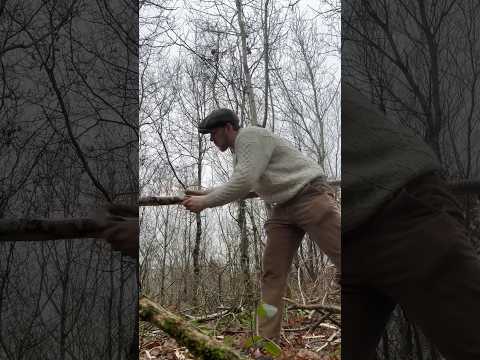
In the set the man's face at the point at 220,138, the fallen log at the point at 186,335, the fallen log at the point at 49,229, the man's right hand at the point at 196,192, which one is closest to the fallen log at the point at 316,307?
the fallen log at the point at 186,335

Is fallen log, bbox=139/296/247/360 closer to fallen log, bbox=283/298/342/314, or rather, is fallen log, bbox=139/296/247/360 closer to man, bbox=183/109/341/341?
man, bbox=183/109/341/341

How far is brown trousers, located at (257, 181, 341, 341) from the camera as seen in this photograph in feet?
7.25

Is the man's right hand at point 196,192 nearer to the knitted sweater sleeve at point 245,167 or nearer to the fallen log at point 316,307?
the knitted sweater sleeve at point 245,167

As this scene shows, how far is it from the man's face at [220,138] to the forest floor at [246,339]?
959mm

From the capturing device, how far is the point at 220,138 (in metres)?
2.31

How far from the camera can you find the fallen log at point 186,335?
7.55 feet

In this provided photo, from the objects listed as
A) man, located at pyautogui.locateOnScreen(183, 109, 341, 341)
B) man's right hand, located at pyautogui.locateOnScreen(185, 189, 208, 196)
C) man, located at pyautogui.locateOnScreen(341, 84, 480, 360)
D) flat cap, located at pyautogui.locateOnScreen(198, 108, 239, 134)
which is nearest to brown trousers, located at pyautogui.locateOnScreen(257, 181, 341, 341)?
man, located at pyautogui.locateOnScreen(183, 109, 341, 341)

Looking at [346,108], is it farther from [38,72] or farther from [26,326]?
[26,326]

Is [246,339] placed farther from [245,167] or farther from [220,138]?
[220,138]

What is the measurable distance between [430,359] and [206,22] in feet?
6.41

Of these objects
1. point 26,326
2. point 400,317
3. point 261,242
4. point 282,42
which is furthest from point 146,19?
point 400,317

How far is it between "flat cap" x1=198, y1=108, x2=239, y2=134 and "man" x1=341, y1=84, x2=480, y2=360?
3.19 feet

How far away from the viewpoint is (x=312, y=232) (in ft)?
7.35

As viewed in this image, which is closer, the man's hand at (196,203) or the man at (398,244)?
the man at (398,244)
